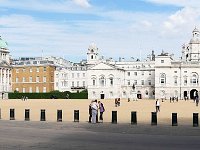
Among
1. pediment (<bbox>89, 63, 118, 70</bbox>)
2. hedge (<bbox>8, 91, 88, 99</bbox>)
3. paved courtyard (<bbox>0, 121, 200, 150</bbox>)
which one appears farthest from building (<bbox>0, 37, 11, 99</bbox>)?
paved courtyard (<bbox>0, 121, 200, 150</bbox>)

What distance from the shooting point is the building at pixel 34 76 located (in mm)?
153750

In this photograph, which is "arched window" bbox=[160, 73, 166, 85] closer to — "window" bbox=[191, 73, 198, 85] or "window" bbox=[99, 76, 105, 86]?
"window" bbox=[191, 73, 198, 85]

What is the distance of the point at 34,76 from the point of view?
155125 mm

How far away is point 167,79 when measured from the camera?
133 meters

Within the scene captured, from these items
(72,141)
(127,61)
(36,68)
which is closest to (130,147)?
(72,141)

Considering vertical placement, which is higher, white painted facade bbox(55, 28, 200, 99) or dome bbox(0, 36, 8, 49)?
dome bbox(0, 36, 8, 49)

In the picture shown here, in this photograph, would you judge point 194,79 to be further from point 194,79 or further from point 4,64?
point 4,64

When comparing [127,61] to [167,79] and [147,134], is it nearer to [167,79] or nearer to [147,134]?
[167,79]

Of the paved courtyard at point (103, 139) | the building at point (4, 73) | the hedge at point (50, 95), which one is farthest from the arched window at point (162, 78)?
the paved courtyard at point (103, 139)

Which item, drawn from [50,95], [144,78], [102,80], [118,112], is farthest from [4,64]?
[118,112]

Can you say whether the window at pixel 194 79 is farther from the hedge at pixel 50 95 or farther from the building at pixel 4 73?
the building at pixel 4 73

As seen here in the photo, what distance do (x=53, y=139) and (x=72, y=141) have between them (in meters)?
1.12

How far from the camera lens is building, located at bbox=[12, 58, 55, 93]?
15375cm

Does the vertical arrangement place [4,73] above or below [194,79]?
above
